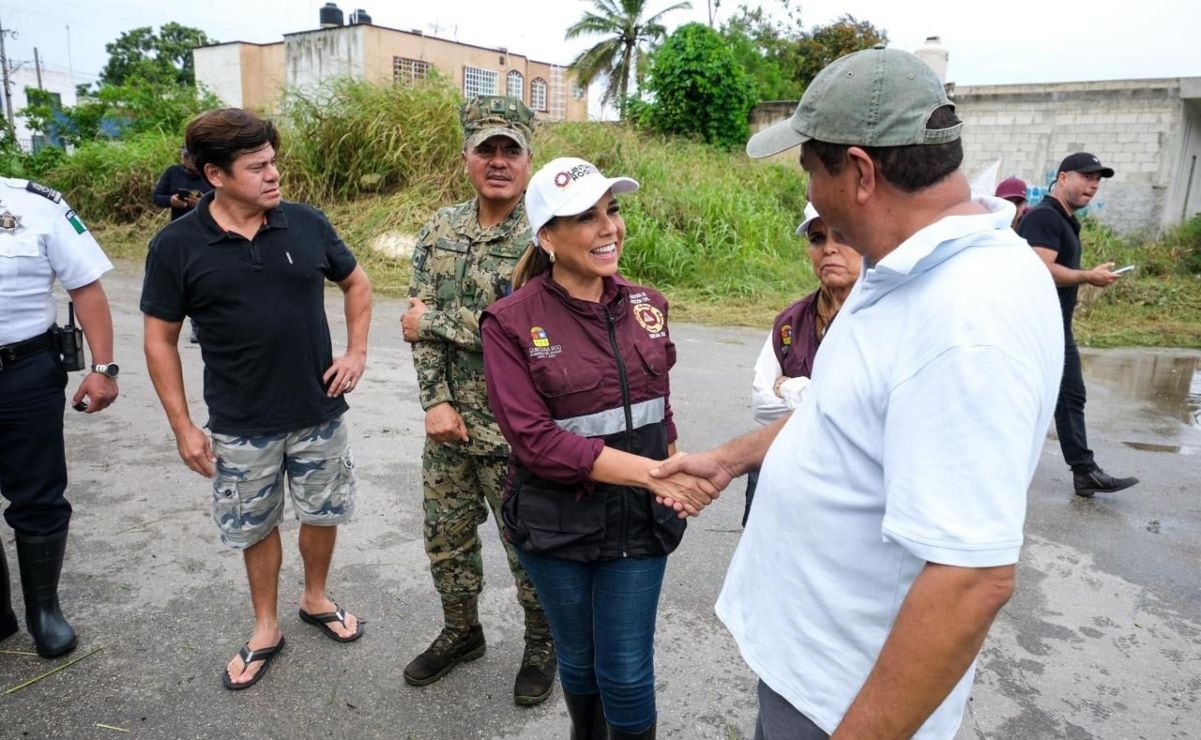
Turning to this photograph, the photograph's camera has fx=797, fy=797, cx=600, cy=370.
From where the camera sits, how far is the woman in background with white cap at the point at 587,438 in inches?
83.0

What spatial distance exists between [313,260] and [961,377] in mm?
2504

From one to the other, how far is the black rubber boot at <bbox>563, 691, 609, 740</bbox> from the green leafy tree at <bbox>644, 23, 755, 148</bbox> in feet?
59.2

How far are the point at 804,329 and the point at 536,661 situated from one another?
1.55 metres

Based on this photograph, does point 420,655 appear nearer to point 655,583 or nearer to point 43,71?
point 655,583

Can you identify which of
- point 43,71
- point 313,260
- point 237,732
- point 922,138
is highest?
point 43,71

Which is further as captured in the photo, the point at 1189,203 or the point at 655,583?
the point at 1189,203

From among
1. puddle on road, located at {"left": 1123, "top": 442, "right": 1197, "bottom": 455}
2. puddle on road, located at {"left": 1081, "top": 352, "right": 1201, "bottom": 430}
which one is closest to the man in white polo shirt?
puddle on road, located at {"left": 1123, "top": 442, "right": 1197, "bottom": 455}

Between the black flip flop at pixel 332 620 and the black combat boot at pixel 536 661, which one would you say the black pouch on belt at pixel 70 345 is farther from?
the black combat boot at pixel 536 661

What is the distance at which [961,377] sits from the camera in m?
1.07

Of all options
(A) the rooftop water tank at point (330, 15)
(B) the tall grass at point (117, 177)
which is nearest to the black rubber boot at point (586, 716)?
(B) the tall grass at point (117, 177)

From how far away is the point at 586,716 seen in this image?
239 centimetres

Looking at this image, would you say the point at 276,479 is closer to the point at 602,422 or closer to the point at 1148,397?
the point at 602,422

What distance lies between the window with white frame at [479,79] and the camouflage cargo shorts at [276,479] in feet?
105

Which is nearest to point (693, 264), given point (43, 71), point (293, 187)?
point (293, 187)
